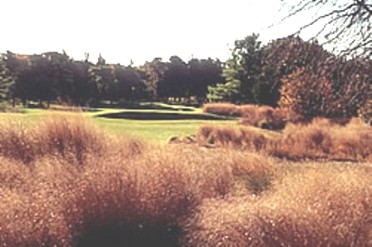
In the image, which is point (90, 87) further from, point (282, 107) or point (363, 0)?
point (363, 0)

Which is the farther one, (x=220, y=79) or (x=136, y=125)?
(x=220, y=79)

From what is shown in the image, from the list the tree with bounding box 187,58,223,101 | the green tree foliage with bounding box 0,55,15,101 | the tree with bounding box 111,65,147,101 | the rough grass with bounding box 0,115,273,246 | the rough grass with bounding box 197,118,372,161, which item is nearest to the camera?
the rough grass with bounding box 0,115,273,246

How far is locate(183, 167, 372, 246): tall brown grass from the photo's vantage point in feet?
16.7

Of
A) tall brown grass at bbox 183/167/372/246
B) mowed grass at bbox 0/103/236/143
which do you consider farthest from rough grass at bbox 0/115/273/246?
mowed grass at bbox 0/103/236/143

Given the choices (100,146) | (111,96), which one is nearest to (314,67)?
(100,146)

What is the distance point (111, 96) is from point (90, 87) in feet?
14.4

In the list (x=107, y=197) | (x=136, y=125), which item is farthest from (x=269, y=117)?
(x=107, y=197)

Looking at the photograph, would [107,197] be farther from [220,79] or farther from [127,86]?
[220,79]

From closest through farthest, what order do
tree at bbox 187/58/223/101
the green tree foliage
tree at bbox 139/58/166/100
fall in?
the green tree foliage
tree at bbox 139/58/166/100
tree at bbox 187/58/223/101

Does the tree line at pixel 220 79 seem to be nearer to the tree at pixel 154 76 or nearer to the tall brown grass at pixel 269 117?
the tree at pixel 154 76

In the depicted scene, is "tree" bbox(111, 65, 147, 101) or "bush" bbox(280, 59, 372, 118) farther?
"tree" bbox(111, 65, 147, 101)

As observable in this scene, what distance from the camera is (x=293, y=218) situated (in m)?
5.21

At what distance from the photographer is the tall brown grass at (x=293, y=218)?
5.09m

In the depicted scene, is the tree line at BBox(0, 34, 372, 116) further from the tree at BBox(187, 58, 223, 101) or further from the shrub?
the shrub
